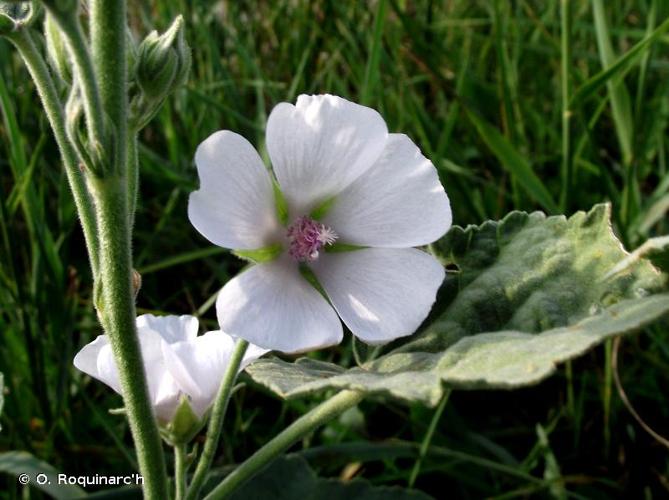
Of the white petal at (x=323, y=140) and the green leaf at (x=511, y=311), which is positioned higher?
the white petal at (x=323, y=140)

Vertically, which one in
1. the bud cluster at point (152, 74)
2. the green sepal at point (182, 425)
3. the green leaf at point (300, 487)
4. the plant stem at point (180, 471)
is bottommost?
the green leaf at point (300, 487)

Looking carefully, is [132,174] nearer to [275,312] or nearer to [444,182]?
[275,312]

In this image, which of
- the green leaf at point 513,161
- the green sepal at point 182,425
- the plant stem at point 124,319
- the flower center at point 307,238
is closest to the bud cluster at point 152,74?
the plant stem at point 124,319

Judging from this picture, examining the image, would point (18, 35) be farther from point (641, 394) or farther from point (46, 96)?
point (641, 394)

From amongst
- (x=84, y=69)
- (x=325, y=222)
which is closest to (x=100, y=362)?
(x=325, y=222)

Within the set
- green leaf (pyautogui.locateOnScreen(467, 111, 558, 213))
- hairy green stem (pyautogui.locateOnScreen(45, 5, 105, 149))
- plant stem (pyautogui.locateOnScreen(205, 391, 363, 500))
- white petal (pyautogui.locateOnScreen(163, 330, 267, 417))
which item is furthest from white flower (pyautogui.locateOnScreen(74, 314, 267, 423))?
green leaf (pyautogui.locateOnScreen(467, 111, 558, 213))

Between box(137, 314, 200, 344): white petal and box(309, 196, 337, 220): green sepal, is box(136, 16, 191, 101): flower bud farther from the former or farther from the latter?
box(137, 314, 200, 344): white petal

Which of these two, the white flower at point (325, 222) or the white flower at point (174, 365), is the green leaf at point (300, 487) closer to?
the white flower at point (174, 365)
